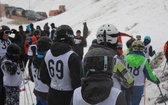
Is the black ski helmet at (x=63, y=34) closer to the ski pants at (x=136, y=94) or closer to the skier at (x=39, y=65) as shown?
the skier at (x=39, y=65)

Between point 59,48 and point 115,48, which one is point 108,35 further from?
point 59,48

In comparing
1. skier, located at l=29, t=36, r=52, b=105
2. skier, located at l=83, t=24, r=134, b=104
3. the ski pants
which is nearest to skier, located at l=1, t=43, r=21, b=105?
skier, located at l=29, t=36, r=52, b=105

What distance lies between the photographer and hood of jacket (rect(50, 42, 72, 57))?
464cm

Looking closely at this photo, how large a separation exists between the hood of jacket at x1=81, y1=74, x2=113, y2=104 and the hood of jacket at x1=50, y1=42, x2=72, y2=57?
1849 mm

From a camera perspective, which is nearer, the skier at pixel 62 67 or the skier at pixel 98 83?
the skier at pixel 98 83

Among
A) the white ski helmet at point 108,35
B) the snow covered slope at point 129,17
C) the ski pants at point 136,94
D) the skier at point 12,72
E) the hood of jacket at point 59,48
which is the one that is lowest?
the ski pants at point 136,94

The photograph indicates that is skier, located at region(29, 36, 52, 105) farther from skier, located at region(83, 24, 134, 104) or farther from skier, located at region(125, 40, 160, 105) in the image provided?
skier, located at region(125, 40, 160, 105)

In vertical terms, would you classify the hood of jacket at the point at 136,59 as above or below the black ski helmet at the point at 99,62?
below

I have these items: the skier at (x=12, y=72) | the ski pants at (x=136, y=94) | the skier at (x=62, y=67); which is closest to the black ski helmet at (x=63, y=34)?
the skier at (x=62, y=67)

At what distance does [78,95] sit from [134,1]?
27137mm

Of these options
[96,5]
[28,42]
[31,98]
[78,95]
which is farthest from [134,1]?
[78,95]

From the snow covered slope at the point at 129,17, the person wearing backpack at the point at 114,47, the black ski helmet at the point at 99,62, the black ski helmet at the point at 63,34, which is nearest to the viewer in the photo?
the black ski helmet at the point at 99,62

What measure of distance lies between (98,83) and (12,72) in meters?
3.99

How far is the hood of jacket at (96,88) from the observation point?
2.71 m
